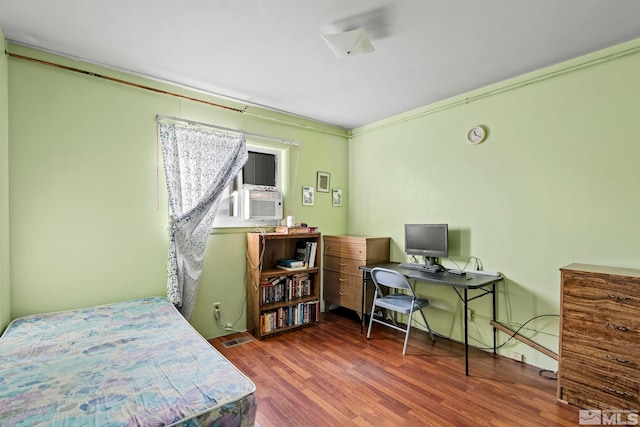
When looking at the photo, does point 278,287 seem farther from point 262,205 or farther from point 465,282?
point 465,282

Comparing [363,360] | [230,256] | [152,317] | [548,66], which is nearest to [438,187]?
[548,66]

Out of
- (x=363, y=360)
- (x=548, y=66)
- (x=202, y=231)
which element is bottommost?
(x=363, y=360)

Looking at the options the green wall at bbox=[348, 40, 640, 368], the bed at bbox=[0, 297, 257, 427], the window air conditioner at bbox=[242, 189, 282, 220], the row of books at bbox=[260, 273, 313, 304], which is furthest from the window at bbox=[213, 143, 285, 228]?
the green wall at bbox=[348, 40, 640, 368]

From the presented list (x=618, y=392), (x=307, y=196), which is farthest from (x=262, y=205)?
(x=618, y=392)

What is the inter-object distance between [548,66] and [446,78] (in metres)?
0.79

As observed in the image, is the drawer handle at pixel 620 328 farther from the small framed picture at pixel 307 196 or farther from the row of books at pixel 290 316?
the small framed picture at pixel 307 196

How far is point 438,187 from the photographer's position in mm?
3305

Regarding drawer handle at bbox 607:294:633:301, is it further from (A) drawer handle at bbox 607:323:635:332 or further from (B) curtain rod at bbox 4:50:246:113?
(B) curtain rod at bbox 4:50:246:113

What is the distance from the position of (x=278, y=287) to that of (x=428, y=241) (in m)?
1.71

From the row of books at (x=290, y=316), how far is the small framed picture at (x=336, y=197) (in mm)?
1400

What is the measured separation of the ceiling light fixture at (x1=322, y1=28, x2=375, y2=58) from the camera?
1949 mm

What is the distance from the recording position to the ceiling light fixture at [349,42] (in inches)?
76.7

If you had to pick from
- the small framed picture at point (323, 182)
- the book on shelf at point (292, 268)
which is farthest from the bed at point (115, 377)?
the small framed picture at point (323, 182)

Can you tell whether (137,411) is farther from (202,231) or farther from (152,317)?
(202,231)
